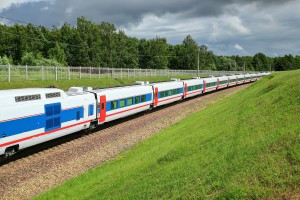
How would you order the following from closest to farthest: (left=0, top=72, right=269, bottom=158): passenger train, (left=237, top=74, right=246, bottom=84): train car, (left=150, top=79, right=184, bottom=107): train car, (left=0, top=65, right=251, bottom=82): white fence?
(left=0, top=72, right=269, bottom=158): passenger train → (left=150, top=79, right=184, bottom=107): train car → (left=0, top=65, right=251, bottom=82): white fence → (left=237, top=74, right=246, bottom=84): train car

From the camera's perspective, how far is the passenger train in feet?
53.9

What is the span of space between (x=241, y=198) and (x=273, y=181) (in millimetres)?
1032

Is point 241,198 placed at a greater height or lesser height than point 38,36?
lesser

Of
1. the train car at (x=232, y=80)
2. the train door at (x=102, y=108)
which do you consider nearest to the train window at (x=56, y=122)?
the train door at (x=102, y=108)

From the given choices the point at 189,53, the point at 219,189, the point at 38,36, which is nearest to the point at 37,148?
the point at 219,189

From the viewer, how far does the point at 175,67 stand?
148 m

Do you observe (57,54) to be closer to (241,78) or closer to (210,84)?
(241,78)

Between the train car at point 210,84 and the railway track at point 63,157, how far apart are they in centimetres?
2822

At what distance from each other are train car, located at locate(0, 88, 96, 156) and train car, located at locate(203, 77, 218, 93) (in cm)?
3405

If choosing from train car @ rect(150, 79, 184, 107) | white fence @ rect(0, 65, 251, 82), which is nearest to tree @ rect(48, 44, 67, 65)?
white fence @ rect(0, 65, 251, 82)

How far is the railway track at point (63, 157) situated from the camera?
48.0ft

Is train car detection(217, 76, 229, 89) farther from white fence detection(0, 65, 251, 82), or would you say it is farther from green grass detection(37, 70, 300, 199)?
green grass detection(37, 70, 300, 199)

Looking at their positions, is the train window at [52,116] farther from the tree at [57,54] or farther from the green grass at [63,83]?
the tree at [57,54]

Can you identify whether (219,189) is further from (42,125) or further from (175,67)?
(175,67)
